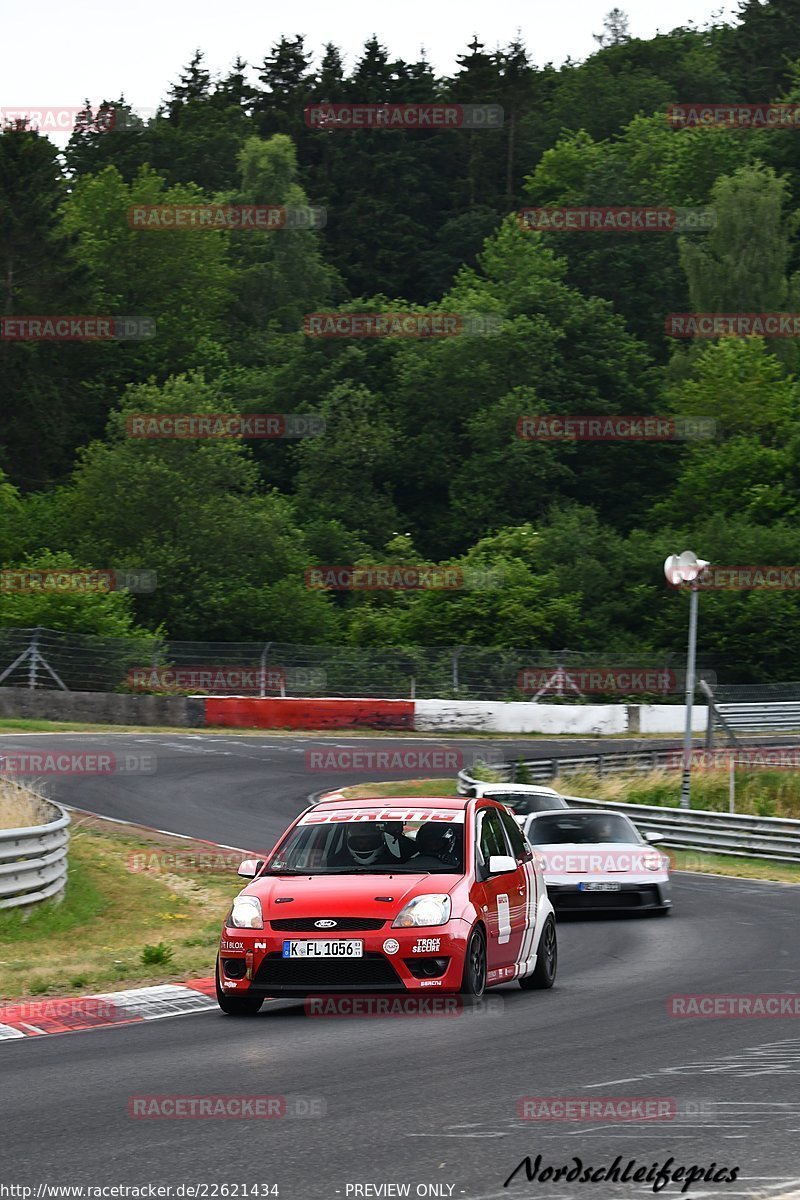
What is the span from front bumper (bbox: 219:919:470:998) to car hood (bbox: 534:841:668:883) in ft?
29.4

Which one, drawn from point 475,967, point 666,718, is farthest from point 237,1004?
point 666,718

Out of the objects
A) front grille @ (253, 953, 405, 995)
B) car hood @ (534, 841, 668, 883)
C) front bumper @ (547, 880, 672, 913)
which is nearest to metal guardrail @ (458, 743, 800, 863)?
car hood @ (534, 841, 668, 883)

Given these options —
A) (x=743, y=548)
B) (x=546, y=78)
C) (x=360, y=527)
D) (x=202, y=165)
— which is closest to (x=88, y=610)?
(x=743, y=548)

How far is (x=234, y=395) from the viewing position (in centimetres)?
8856

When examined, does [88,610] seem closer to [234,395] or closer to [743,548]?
[743,548]

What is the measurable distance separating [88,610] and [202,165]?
73.1 metres

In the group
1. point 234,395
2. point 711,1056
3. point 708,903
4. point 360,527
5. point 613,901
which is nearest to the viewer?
point 711,1056

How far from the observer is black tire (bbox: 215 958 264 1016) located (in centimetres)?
1166

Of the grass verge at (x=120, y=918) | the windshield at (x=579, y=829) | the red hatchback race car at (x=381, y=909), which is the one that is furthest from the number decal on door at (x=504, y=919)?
the windshield at (x=579, y=829)

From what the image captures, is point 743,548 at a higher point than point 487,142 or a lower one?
lower

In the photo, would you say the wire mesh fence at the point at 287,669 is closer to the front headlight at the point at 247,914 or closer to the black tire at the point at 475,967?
the front headlight at the point at 247,914

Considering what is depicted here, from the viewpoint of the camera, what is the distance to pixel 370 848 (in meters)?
12.3

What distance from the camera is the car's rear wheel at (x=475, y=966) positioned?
37.5ft

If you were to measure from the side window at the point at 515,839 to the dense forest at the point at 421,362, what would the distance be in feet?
116
